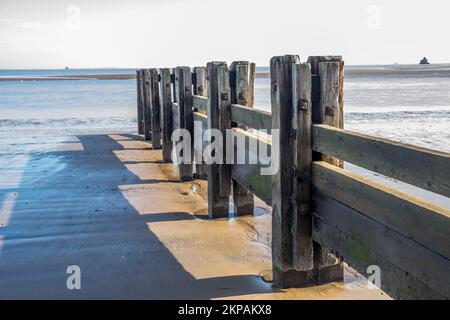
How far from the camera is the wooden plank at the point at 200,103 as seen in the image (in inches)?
→ 311

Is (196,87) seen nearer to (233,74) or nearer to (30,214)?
(233,74)

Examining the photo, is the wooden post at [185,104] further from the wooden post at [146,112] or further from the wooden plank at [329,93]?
the wooden post at [146,112]

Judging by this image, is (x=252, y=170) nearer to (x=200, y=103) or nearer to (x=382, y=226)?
(x=382, y=226)

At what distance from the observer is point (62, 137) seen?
14.9m

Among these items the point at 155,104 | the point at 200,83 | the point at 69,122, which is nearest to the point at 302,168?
the point at 200,83

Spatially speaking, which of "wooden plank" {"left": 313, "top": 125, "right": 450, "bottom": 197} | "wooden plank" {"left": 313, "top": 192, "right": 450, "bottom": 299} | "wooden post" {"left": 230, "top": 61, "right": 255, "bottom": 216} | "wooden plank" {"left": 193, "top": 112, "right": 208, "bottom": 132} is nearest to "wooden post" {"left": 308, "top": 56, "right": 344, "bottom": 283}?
"wooden plank" {"left": 313, "top": 125, "right": 450, "bottom": 197}

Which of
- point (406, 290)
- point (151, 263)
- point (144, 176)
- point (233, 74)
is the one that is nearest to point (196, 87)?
point (144, 176)

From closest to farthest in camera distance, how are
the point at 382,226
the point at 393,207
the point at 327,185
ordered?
1. the point at 393,207
2. the point at 382,226
3. the point at 327,185

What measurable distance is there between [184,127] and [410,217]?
6192 mm

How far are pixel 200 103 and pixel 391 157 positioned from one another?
17.7 feet

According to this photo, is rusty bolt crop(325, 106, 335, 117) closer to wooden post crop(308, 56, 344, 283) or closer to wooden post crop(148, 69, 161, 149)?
A: wooden post crop(308, 56, 344, 283)

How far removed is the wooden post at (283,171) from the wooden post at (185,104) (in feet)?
14.6

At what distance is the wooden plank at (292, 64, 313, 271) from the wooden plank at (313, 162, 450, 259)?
0.62 feet

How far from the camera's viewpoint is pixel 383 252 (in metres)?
3.12
